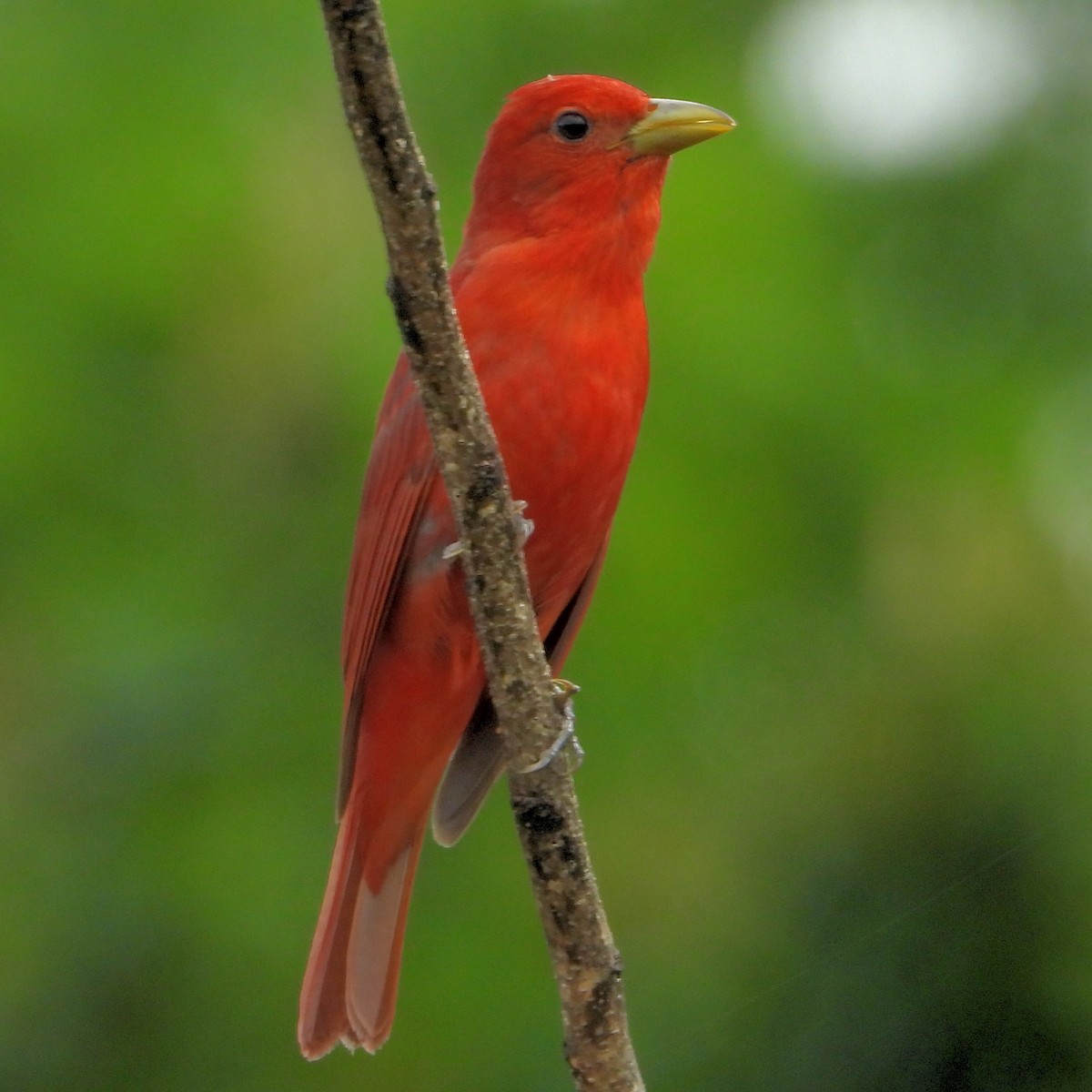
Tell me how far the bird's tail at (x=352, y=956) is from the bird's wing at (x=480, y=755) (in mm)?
189

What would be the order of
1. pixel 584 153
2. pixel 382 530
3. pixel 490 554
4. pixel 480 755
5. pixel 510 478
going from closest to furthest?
pixel 490 554 → pixel 510 478 → pixel 382 530 → pixel 584 153 → pixel 480 755

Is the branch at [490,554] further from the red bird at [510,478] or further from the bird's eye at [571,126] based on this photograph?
the bird's eye at [571,126]

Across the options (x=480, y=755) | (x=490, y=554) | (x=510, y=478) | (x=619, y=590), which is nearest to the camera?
(x=490, y=554)

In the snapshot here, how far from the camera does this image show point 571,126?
3672 millimetres

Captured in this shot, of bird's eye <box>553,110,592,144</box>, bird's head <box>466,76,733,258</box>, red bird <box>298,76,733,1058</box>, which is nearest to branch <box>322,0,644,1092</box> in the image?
red bird <box>298,76,733,1058</box>

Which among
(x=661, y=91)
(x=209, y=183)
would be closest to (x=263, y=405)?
(x=209, y=183)

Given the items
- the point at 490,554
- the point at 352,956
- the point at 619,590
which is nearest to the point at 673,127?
the point at 619,590

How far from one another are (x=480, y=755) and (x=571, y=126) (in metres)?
1.46

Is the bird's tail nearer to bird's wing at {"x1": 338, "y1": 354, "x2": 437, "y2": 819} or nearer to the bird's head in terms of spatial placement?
bird's wing at {"x1": 338, "y1": 354, "x2": 437, "y2": 819}

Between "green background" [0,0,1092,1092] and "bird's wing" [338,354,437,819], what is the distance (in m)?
0.41

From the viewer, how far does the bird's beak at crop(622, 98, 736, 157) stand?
11.5 ft

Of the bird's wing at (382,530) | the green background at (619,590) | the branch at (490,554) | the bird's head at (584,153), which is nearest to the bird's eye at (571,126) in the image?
the bird's head at (584,153)

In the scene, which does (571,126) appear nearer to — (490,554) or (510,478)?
(510,478)

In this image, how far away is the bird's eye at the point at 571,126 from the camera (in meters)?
3.66
